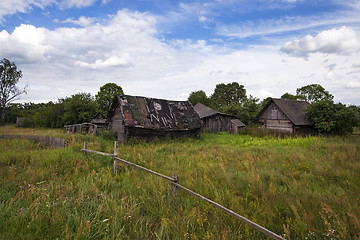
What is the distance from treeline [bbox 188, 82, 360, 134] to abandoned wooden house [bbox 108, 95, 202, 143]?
13330 mm

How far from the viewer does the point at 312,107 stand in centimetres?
2092

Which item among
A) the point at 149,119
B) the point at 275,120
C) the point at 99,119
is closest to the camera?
the point at 149,119

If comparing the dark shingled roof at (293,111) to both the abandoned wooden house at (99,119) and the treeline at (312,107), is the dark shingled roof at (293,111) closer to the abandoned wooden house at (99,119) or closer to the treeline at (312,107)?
the treeline at (312,107)

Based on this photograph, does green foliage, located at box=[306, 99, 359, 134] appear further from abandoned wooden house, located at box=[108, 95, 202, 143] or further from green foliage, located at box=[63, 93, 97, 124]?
green foliage, located at box=[63, 93, 97, 124]

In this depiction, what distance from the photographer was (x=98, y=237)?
332 centimetres

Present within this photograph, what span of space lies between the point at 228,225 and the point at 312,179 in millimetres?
4358

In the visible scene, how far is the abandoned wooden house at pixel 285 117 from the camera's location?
21077 mm

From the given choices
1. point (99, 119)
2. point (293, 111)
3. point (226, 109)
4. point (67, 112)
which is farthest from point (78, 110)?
point (293, 111)

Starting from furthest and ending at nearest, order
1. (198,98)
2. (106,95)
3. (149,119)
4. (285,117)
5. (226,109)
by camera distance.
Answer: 1. (198,98)
2. (106,95)
3. (226,109)
4. (285,117)
5. (149,119)

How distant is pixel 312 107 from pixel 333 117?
2409 millimetres

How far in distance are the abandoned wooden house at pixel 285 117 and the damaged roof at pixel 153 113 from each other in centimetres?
1098

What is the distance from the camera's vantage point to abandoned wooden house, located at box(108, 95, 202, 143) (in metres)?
14.6

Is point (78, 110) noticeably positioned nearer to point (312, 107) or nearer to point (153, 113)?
point (153, 113)

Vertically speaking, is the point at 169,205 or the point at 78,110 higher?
the point at 78,110
